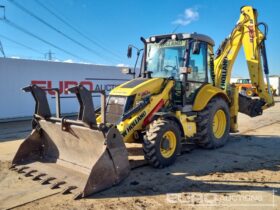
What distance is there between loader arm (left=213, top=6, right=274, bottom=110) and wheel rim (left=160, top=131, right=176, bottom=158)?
3.02m

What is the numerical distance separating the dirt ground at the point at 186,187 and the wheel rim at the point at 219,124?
2.74 ft

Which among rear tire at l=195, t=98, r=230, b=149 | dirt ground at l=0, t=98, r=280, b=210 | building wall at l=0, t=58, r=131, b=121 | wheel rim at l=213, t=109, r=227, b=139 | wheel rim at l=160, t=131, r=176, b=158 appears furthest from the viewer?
building wall at l=0, t=58, r=131, b=121

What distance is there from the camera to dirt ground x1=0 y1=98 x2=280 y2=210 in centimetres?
449

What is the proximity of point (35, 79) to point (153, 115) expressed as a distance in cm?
1038

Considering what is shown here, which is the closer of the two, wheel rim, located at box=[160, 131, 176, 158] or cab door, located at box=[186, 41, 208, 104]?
wheel rim, located at box=[160, 131, 176, 158]


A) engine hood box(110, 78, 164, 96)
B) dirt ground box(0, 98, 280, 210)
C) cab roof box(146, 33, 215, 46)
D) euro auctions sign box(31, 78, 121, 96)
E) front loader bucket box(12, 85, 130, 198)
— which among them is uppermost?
Result: cab roof box(146, 33, 215, 46)

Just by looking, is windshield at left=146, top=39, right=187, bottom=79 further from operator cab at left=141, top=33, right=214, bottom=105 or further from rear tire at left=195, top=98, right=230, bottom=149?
rear tire at left=195, top=98, right=230, bottom=149

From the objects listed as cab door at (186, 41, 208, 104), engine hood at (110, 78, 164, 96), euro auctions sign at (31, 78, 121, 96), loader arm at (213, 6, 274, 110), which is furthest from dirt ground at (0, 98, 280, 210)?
euro auctions sign at (31, 78, 121, 96)

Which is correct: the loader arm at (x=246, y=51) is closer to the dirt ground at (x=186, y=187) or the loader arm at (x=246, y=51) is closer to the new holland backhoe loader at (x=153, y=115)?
the new holland backhoe loader at (x=153, y=115)

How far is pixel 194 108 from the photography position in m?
7.37

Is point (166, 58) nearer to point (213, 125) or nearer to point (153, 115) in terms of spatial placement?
point (153, 115)

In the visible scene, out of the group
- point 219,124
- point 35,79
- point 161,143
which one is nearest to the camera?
point 161,143

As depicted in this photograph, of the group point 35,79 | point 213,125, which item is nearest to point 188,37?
point 213,125

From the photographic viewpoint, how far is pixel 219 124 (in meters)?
8.20
